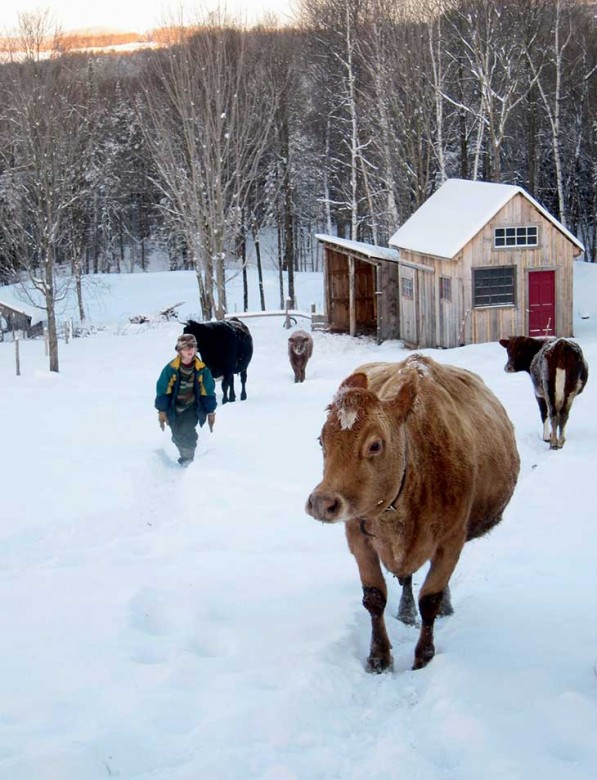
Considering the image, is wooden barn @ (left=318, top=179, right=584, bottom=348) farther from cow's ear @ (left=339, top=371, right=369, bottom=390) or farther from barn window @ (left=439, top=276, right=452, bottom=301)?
cow's ear @ (left=339, top=371, right=369, bottom=390)

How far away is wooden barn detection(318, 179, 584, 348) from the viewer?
2439 centimetres

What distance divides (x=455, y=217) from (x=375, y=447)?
2216cm

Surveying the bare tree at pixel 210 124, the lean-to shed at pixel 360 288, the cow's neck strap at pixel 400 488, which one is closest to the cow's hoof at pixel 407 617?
the cow's neck strap at pixel 400 488

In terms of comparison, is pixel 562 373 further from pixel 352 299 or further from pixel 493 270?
pixel 352 299

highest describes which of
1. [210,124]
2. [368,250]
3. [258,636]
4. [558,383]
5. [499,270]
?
[210,124]

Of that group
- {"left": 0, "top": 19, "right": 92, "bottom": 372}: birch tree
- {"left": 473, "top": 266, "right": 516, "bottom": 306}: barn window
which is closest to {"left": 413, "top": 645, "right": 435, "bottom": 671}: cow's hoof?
{"left": 473, "top": 266, "right": 516, "bottom": 306}: barn window

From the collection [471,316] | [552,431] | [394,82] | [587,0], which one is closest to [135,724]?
[552,431]

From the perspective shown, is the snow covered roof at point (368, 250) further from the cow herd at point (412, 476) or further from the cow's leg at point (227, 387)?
the cow herd at point (412, 476)

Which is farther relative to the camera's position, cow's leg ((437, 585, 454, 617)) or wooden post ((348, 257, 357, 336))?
wooden post ((348, 257, 357, 336))

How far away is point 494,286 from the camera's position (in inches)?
971

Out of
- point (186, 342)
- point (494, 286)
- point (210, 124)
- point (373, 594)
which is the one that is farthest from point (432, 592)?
point (210, 124)

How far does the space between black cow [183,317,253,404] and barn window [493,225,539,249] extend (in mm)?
9379

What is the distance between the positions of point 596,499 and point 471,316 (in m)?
16.1

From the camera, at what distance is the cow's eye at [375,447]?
14.7 feet
